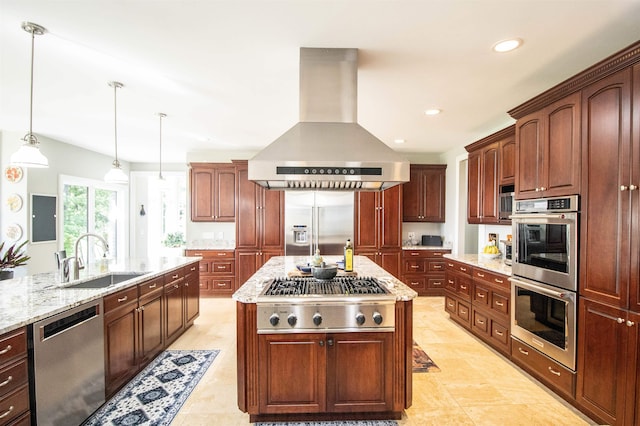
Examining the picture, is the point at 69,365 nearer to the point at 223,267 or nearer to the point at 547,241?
the point at 223,267

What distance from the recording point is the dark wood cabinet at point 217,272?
5082 millimetres

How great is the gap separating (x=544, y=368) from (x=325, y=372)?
6.20ft

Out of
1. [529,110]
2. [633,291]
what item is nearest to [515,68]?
[529,110]

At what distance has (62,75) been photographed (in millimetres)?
2482

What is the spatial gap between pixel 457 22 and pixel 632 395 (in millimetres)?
2471

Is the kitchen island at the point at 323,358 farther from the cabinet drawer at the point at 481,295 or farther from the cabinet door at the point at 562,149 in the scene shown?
the cabinet drawer at the point at 481,295

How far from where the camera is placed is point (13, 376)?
149cm

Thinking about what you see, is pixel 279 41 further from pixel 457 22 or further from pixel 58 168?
pixel 58 168

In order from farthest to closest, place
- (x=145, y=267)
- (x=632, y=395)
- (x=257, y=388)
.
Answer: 1. (x=145, y=267)
2. (x=257, y=388)
3. (x=632, y=395)

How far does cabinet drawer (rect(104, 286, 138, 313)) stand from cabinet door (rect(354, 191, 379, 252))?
3.42m

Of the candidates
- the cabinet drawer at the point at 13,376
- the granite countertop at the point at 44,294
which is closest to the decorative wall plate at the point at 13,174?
the granite countertop at the point at 44,294

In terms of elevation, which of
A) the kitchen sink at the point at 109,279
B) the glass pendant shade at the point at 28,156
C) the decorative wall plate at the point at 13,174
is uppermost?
the decorative wall plate at the point at 13,174

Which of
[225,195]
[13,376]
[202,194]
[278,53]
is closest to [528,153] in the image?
[278,53]

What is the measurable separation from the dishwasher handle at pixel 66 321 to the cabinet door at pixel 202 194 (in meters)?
3.41
